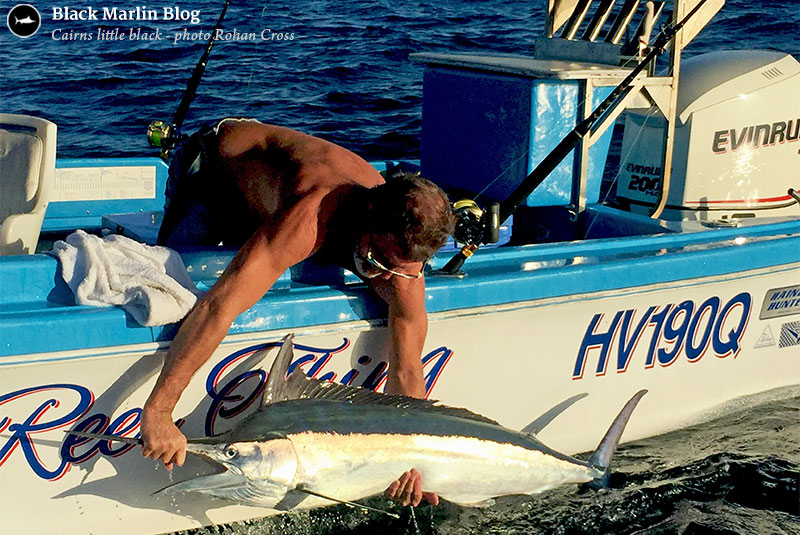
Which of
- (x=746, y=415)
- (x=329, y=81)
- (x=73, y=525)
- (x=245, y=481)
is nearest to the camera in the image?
(x=245, y=481)

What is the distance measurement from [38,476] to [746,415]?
3.44 metres

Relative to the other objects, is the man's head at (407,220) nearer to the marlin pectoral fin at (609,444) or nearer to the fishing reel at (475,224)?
the fishing reel at (475,224)

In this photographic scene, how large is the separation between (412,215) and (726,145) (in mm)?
2504

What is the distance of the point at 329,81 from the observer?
1199 cm

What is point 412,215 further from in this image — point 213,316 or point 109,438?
point 109,438

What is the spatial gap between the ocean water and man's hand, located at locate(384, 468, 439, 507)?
2.25 ft

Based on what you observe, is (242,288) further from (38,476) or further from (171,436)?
(38,476)

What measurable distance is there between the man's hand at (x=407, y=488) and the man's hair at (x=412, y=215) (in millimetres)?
747

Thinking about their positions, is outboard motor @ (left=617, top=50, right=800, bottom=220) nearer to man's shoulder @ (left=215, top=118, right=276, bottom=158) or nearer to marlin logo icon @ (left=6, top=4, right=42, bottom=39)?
man's shoulder @ (left=215, top=118, right=276, bottom=158)

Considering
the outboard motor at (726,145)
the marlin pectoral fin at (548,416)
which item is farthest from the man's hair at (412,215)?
the outboard motor at (726,145)

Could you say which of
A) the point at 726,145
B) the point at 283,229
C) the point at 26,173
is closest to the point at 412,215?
the point at 283,229

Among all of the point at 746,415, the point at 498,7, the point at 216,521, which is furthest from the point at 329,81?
the point at 216,521

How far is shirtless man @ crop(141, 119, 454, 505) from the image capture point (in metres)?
2.99

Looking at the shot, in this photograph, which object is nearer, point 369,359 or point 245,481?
point 245,481
